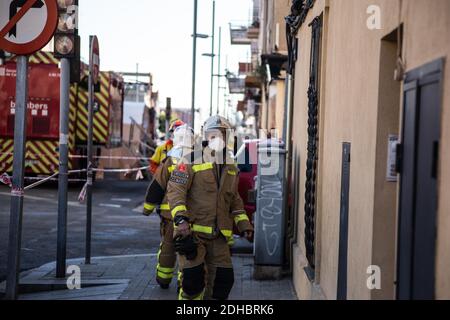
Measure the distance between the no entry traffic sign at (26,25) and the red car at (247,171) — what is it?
5.38 metres

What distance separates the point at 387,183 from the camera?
16.1 ft

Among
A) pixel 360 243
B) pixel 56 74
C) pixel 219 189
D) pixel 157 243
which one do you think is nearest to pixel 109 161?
pixel 56 74

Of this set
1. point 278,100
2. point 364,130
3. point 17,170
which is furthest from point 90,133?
point 278,100

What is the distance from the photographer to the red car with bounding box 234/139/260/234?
11.7m

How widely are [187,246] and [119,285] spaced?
219cm

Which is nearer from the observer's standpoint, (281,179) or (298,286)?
(298,286)

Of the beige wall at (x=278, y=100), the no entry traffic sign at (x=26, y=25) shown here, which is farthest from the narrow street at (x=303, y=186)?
the beige wall at (x=278, y=100)

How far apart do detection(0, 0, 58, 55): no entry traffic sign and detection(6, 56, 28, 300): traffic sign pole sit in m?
0.14

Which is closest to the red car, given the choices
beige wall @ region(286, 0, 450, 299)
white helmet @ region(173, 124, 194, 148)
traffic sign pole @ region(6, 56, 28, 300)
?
white helmet @ region(173, 124, 194, 148)

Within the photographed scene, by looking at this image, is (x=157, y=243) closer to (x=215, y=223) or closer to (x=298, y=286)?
(x=298, y=286)

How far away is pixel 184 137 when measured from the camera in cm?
823

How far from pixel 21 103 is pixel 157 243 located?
6785mm

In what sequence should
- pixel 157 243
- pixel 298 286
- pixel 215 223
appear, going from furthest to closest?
pixel 157 243
pixel 298 286
pixel 215 223

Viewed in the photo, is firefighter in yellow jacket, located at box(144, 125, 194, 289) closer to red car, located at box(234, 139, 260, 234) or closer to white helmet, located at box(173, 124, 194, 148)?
white helmet, located at box(173, 124, 194, 148)
